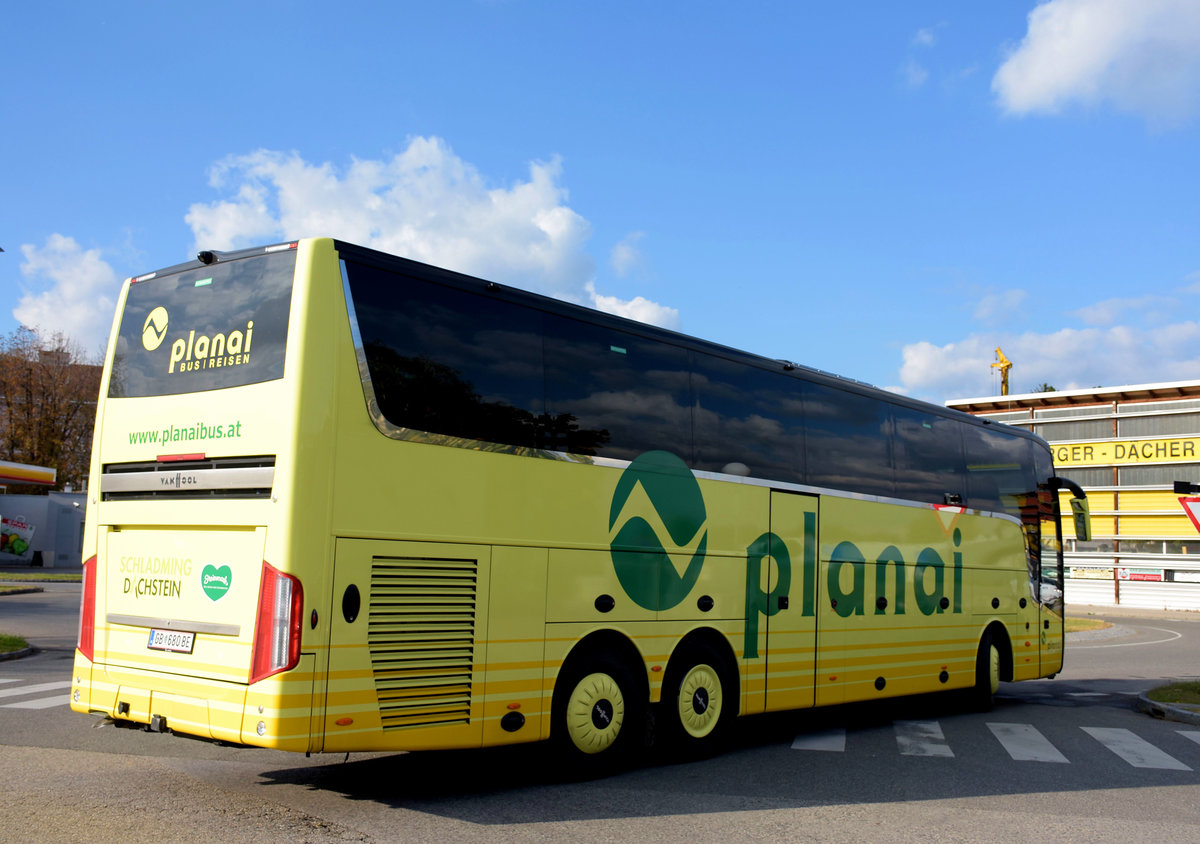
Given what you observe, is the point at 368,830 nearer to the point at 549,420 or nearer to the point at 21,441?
the point at 549,420

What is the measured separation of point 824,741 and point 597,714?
3.88 metres

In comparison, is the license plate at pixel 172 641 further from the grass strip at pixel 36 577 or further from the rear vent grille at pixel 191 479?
the grass strip at pixel 36 577

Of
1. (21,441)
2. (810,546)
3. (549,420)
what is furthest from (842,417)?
(21,441)

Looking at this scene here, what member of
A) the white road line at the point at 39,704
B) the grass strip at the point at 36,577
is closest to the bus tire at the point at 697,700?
the white road line at the point at 39,704

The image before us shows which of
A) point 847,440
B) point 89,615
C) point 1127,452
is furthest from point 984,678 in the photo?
point 1127,452

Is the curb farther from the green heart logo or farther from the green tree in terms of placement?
the green tree

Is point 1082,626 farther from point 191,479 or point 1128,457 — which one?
point 191,479

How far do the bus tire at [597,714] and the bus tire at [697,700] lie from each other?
1.52 ft

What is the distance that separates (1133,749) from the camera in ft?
36.9

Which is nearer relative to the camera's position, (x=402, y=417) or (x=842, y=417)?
(x=402, y=417)

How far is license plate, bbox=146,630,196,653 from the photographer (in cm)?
725

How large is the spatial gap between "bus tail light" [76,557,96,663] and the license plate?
0.71 m

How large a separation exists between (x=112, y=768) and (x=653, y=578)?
4701mm

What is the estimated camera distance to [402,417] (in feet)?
24.1
